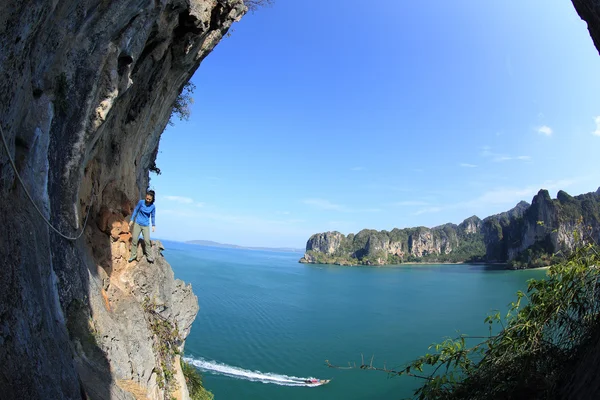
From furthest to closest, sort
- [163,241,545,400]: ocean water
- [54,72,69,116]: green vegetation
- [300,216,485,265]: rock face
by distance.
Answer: [300,216,485,265]: rock face
[163,241,545,400]: ocean water
[54,72,69,116]: green vegetation

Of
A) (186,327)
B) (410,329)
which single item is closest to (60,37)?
(186,327)

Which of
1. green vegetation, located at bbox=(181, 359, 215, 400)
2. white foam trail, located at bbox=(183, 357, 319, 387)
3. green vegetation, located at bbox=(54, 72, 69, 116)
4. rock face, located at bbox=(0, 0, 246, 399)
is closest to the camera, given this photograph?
rock face, located at bbox=(0, 0, 246, 399)

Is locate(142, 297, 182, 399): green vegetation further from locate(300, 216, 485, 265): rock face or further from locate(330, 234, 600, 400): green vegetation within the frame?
locate(300, 216, 485, 265): rock face

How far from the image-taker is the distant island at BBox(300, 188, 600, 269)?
84312mm

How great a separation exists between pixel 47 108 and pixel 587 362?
15.1 ft

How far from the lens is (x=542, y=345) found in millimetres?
2707

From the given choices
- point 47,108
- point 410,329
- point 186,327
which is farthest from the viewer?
point 410,329

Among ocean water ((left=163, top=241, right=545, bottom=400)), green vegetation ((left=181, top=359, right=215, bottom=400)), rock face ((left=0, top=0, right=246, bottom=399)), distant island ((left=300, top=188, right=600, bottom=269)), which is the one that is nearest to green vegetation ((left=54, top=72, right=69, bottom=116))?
rock face ((left=0, top=0, right=246, bottom=399))

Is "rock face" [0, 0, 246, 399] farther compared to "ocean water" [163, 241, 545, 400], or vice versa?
"ocean water" [163, 241, 545, 400]

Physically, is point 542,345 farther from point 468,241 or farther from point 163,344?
point 468,241

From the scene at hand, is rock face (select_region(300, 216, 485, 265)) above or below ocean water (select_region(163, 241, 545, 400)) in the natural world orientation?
above

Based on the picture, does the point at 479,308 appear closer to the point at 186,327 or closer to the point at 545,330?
the point at 186,327

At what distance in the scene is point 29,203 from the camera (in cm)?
298

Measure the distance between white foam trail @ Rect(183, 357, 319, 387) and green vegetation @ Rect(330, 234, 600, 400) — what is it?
51.0 ft
